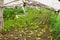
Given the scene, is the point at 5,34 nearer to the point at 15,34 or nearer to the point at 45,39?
the point at 15,34

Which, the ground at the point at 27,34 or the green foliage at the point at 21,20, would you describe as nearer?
the ground at the point at 27,34

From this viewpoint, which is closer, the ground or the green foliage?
the ground

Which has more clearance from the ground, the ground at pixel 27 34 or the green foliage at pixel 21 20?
the green foliage at pixel 21 20

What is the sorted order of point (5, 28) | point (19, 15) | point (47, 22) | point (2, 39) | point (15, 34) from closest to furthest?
point (2, 39) < point (15, 34) < point (5, 28) < point (47, 22) < point (19, 15)

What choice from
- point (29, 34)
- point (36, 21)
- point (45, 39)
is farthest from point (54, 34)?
point (36, 21)

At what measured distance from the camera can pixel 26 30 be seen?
194 inches

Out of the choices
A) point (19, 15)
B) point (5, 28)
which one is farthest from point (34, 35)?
point (19, 15)

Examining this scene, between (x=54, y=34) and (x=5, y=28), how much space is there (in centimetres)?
110

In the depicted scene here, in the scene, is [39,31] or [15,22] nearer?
[39,31]

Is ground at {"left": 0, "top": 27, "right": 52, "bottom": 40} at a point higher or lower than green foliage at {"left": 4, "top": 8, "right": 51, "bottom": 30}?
lower

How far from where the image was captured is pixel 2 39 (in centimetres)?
432

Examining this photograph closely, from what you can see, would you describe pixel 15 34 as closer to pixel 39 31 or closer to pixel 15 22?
pixel 39 31

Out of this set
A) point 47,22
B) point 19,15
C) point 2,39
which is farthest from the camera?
point 19,15

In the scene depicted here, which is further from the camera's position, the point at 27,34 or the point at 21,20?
the point at 21,20
